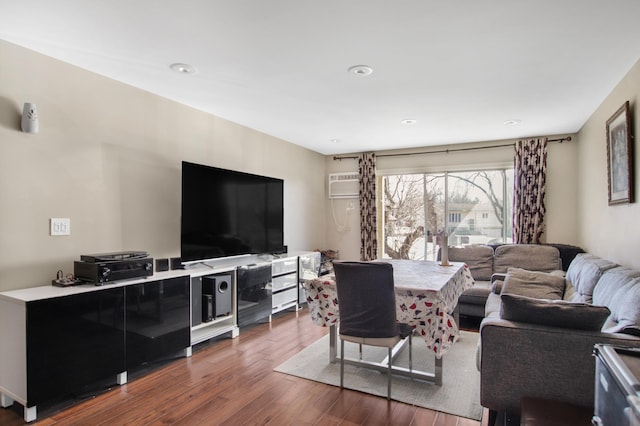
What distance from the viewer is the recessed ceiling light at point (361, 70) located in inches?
110

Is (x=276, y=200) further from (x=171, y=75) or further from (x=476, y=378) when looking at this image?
(x=476, y=378)

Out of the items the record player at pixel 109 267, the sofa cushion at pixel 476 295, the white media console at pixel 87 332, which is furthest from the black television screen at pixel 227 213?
the sofa cushion at pixel 476 295

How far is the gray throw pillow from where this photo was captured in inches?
135

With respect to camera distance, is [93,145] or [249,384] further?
[93,145]

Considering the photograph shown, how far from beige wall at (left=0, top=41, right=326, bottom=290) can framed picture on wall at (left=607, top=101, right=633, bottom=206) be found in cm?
381

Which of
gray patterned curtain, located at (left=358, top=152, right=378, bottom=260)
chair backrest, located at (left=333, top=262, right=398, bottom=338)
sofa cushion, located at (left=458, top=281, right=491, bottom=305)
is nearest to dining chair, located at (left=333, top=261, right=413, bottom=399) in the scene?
chair backrest, located at (left=333, top=262, right=398, bottom=338)

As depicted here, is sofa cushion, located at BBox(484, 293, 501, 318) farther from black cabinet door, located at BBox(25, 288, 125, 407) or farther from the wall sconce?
the wall sconce

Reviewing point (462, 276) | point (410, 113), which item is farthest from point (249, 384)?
point (410, 113)

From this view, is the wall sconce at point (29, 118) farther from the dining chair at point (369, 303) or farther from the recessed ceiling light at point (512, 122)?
the recessed ceiling light at point (512, 122)

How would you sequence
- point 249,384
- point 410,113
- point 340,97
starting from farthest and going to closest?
point 410,113
point 340,97
point 249,384

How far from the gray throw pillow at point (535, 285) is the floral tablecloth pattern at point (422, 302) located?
63cm

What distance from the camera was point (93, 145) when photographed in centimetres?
300

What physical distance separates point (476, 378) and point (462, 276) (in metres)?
1.06

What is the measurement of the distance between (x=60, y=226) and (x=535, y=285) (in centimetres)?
412
